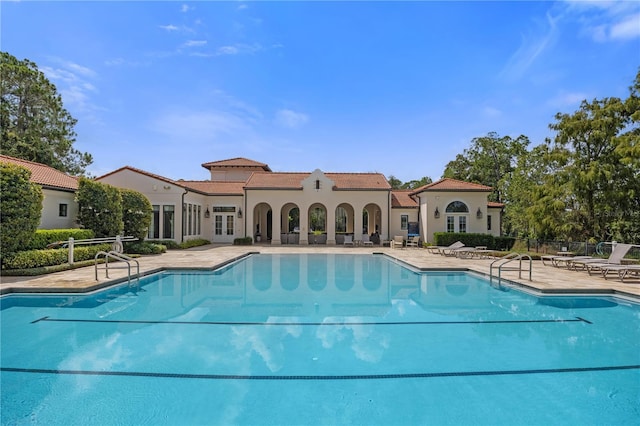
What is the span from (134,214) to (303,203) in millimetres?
11837

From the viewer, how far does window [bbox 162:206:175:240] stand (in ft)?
80.9

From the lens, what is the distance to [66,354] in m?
6.15

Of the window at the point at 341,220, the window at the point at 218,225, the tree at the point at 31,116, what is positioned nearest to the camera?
the window at the point at 218,225

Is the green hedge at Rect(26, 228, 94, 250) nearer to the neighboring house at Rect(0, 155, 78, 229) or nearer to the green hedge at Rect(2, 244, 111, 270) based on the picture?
the green hedge at Rect(2, 244, 111, 270)

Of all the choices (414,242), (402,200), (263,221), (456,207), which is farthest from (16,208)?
(456,207)

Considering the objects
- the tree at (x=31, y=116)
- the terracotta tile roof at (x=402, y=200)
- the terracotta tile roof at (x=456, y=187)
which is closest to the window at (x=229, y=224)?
the terracotta tile roof at (x=402, y=200)

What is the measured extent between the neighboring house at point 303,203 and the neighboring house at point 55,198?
6.10 m

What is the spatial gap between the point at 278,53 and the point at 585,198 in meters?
19.4

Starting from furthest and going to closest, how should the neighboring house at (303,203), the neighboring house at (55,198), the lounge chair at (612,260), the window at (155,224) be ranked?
the neighboring house at (303,203) → the window at (155,224) → the neighboring house at (55,198) → the lounge chair at (612,260)

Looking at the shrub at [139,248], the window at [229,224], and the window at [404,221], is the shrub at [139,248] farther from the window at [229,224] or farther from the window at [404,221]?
the window at [404,221]

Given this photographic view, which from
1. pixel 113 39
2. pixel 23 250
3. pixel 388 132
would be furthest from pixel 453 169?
pixel 23 250

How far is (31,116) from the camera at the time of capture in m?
32.2

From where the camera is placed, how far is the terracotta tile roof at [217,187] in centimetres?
2909

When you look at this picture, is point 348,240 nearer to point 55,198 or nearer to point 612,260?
point 612,260
